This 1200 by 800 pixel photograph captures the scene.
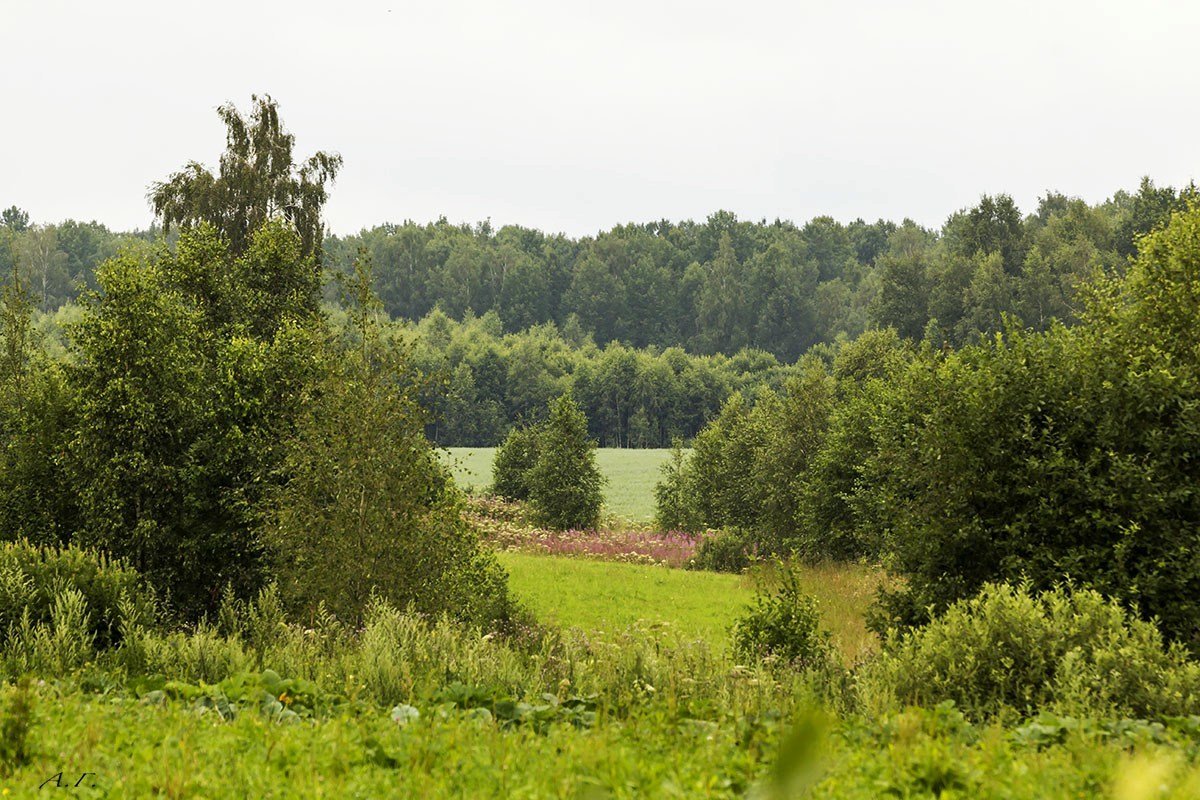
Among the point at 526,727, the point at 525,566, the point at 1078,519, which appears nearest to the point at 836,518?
the point at 525,566

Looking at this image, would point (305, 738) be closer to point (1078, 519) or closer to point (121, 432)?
point (1078, 519)

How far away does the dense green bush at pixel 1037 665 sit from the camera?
28.3ft

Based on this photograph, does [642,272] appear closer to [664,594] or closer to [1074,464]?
[664,594]

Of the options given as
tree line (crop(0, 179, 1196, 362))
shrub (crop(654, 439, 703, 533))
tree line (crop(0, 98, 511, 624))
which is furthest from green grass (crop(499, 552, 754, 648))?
tree line (crop(0, 179, 1196, 362))

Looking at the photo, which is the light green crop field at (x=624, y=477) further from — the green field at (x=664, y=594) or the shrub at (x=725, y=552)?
the green field at (x=664, y=594)

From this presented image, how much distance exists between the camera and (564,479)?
43000 mm

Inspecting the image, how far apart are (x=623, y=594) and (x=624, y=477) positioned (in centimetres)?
5283

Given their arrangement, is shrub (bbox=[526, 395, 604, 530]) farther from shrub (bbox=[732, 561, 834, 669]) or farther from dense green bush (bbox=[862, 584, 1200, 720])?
dense green bush (bbox=[862, 584, 1200, 720])

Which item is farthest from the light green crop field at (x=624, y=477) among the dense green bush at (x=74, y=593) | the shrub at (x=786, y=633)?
the dense green bush at (x=74, y=593)

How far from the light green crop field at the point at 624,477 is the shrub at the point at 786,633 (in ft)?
115

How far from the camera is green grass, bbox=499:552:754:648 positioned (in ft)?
71.4

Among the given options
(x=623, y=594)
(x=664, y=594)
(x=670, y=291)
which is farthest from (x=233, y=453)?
(x=670, y=291)

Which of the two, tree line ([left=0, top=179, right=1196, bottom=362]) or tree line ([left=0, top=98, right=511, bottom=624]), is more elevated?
tree line ([left=0, top=179, right=1196, bottom=362])

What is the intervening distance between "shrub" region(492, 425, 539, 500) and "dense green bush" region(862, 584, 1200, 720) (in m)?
39.6
